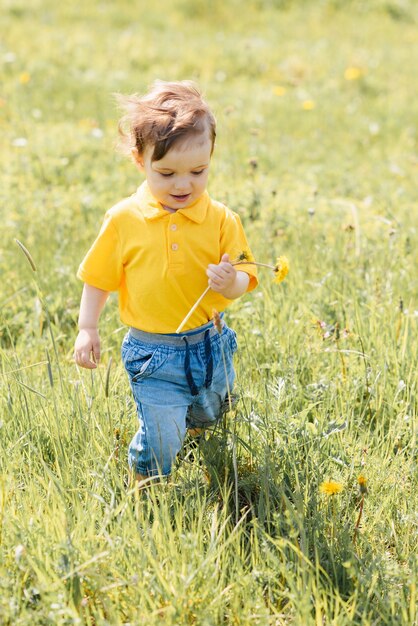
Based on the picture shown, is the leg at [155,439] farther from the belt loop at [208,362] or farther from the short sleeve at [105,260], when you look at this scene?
the short sleeve at [105,260]

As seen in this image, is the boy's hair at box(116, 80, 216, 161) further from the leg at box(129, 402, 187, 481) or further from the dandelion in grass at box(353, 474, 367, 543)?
the dandelion in grass at box(353, 474, 367, 543)

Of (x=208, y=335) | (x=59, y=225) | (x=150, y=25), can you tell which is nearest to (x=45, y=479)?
(x=208, y=335)

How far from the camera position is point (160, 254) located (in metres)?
2.23

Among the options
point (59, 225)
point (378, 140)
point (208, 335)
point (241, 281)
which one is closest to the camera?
point (241, 281)

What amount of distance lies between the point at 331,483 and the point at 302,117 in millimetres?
5334

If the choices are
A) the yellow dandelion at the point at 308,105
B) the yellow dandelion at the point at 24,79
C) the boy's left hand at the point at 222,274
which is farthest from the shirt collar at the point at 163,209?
the yellow dandelion at the point at 308,105

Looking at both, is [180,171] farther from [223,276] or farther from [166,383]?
A: [166,383]

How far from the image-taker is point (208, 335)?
92.5 inches

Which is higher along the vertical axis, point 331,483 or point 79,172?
point 79,172

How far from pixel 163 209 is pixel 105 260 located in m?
0.23

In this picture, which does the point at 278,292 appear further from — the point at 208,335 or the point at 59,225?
the point at 59,225

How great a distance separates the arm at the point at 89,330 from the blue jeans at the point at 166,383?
11cm

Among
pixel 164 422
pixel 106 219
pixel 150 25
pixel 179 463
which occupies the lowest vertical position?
pixel 179 463

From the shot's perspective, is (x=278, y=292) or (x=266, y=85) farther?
(x=266, y=85)
